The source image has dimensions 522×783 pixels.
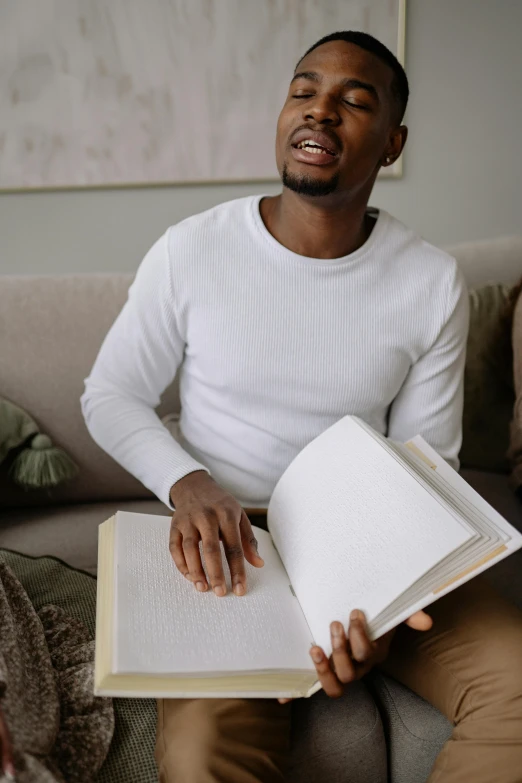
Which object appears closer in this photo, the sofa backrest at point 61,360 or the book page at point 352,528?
the book page at point 352,528

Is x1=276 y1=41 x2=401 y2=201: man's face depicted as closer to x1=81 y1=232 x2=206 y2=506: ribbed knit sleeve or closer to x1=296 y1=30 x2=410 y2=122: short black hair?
x1=296 y1=30 x2=410 y2=122: short black hair

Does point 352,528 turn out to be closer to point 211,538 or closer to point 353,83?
point 211,538

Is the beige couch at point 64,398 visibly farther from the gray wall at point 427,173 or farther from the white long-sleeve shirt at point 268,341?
the gray wall at point 427,173

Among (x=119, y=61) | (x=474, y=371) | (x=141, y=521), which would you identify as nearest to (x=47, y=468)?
(x=141, y=521)

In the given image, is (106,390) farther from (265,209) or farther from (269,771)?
(269,771)

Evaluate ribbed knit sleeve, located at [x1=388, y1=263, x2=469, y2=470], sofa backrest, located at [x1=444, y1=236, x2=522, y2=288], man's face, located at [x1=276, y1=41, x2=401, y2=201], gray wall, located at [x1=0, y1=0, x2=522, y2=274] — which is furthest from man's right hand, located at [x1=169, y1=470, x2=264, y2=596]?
gray wall, located at [x1=0, y1=0, x2=522, y2=274]

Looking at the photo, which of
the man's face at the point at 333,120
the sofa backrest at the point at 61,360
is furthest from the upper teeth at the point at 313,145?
the sofa backrest at the point at 61,360

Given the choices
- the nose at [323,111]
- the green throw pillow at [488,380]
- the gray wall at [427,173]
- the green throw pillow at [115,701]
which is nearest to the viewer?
the green throw pillow at [115,701]

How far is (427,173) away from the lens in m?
2.20

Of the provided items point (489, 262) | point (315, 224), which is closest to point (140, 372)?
point (315, 224)

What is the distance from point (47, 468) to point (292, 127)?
81 cm

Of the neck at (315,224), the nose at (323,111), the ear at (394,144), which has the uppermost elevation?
the nose at (323,111)

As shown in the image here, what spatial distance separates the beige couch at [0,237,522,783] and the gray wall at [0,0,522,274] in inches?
24.2

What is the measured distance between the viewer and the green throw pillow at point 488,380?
153cm
